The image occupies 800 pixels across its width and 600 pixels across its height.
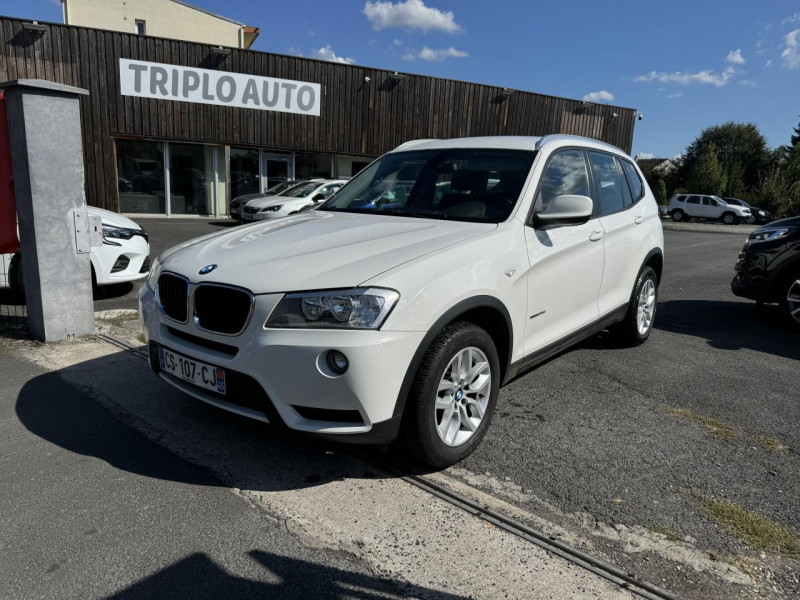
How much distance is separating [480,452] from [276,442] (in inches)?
45.8

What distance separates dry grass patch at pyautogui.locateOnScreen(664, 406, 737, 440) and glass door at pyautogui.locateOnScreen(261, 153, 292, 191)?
770 inches

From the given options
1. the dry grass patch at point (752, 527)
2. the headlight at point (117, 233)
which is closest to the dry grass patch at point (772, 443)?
the dry grass patch at point (752, 527)

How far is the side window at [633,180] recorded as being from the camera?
5.29 meters

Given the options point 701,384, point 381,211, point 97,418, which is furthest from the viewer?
point 701,384

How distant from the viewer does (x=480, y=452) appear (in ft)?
11.0

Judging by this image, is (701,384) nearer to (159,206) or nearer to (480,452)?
(480,452)

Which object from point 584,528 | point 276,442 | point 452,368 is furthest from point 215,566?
point 584,528

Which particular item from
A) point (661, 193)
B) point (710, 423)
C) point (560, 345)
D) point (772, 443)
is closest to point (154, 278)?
point (560, 345)

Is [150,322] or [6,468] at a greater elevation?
[150,322]

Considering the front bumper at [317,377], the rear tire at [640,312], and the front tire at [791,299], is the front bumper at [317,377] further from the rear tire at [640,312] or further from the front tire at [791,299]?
the front tire at [791,299]

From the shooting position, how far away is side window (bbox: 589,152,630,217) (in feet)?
15.0

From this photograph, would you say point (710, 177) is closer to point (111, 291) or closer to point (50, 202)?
point (111, 291)

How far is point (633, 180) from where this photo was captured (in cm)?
539

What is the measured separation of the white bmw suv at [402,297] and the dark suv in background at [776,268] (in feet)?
10.6
